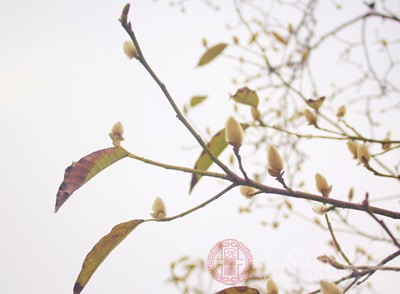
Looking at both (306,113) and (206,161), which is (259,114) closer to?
(306,113)

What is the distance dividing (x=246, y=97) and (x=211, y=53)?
0.21 m

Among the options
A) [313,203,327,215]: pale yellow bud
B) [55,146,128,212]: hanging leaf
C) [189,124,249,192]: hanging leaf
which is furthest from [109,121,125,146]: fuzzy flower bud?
[313,203,327,215]: pale yellow bud

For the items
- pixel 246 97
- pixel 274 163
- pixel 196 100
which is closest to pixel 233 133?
pixel 274 163

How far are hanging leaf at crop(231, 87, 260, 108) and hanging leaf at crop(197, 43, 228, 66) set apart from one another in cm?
20

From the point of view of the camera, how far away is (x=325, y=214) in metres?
0.63

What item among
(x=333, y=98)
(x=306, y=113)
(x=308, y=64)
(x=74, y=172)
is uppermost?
(x=333, y=98)

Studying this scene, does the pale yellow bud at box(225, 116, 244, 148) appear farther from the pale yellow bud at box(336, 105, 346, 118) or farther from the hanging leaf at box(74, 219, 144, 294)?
the pale yellow bud at box(336, 105, 346, 118)

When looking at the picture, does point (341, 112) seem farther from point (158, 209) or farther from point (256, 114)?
point (158, 209)

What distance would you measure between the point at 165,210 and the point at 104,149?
0.18 m

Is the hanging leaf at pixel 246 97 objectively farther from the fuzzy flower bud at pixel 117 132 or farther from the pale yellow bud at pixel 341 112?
the pale yellow bud at pixel 341 112

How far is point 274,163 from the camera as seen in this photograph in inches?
20.5

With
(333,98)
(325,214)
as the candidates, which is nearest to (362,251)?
(333,98)

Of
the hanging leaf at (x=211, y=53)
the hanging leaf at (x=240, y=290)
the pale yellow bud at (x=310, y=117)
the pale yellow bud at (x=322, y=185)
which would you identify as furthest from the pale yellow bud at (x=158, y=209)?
the pale yellow bud at (x=310, y=117)

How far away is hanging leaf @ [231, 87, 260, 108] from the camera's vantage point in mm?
652
